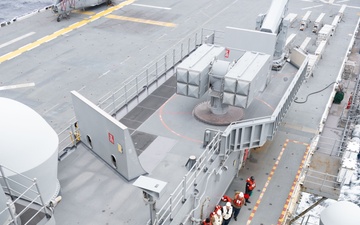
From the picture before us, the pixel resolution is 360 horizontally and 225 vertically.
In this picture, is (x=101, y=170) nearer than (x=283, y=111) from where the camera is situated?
Yes

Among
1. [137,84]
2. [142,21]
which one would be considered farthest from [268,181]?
[142,21]

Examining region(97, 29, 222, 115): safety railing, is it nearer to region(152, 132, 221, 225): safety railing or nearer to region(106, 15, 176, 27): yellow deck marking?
region(106, 15, 176, 27): yellow deck marking

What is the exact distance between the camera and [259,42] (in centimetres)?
1858

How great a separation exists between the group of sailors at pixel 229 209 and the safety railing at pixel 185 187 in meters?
1.49

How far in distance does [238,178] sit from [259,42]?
6.49 meters

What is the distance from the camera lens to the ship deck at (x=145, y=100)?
13.1 metres

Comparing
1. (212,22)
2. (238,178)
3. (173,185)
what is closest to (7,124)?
(173,185)

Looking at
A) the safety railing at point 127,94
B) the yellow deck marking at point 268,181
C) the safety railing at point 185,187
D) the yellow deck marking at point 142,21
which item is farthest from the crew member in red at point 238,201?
the yellow deck marking at point 142,21

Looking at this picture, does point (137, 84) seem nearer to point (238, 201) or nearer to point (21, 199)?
point (238, 201)

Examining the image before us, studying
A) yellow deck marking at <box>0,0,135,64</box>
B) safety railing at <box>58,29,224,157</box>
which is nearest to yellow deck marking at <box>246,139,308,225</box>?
safety railing at <box>58,29,224,157</box>

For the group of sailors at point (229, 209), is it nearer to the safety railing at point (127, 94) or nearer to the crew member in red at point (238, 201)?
the crew member in red at point (238, 201)

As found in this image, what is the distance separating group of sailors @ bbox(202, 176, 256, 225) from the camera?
13664 mm

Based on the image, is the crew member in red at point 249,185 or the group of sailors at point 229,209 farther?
the crew member in red at point 249,185

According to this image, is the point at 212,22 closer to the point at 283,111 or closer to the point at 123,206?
the point at 283,111
